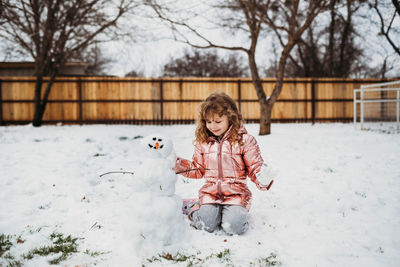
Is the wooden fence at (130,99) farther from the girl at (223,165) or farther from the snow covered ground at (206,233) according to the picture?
the girl at (223,165)

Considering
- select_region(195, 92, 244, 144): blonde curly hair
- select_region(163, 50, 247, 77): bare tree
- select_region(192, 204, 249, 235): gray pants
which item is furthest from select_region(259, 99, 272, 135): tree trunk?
select_region(163, 50, 247, 77): bare tree

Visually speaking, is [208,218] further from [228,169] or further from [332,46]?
[332,46]

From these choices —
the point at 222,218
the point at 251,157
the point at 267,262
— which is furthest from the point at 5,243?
the point at 251,157

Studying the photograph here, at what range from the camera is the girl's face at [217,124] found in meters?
2.61

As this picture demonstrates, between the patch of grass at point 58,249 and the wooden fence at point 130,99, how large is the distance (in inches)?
413

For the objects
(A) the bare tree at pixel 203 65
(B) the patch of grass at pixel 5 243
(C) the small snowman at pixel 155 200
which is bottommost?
(B) the patch of grass at pixel 5 243

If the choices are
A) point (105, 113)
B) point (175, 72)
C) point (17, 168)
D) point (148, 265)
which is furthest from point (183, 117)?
point (175, 72)

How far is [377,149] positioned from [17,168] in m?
6.75

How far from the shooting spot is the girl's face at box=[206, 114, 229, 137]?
8.57 feet

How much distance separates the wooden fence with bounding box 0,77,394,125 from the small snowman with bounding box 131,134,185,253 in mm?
10470

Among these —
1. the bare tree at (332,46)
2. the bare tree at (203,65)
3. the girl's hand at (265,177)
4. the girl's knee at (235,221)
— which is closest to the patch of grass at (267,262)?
the girl's knee at (235,221)

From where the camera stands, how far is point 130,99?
42.1ft

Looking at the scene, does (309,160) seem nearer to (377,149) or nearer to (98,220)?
(377,149)

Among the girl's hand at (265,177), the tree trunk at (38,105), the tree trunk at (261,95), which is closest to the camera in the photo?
the girl's hand at (265,177)
